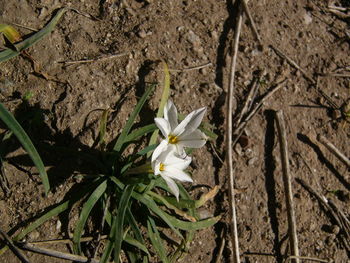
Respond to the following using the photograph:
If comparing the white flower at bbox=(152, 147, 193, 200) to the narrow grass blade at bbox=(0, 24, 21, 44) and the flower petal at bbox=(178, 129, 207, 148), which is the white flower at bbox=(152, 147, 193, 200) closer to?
the flower petal at bbox=(178, 129, 207, 148)

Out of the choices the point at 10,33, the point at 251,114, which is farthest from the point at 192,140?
the point at 10,33

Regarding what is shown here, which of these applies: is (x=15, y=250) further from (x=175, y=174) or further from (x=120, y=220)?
(x=175, y=174)

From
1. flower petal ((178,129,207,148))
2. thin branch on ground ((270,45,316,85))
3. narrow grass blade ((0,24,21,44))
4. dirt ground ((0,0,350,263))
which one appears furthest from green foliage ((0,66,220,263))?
thin branch on ground ((270,45,316,85))

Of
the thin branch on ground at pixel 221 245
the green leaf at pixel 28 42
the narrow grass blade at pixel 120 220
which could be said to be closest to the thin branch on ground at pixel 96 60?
the green leaf at pixel 28 42

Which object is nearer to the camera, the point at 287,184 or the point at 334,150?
the point at 287,184

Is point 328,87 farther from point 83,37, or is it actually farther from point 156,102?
point 83,37

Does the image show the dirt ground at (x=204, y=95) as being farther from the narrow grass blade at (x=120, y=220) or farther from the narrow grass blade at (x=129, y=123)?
the narrow grass blade at (x=120, y=220)
